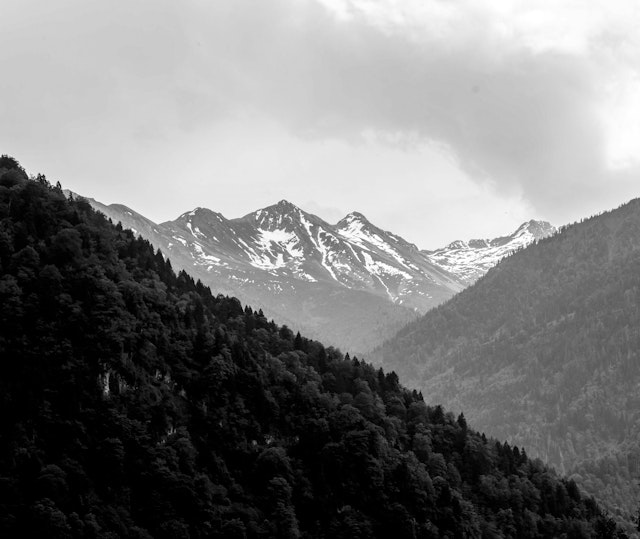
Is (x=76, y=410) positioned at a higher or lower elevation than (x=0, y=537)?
higher

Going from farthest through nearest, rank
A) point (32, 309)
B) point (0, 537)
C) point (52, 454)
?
point (32, 309) < point (52, 454) < point (0, 537)

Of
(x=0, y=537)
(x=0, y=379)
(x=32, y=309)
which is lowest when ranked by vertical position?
(x=0, y=537)

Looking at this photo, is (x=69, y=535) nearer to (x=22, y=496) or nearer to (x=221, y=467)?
(x=22, y=496)

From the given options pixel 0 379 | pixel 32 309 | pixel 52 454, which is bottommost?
pixel 52 454

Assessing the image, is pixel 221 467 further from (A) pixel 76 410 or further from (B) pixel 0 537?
(B) pixel 0 537

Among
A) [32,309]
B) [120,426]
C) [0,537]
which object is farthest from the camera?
[32,309]

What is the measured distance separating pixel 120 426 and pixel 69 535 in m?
31.5

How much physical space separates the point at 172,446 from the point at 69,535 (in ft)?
122

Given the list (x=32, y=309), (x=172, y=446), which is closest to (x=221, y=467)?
(x=172, y=446)

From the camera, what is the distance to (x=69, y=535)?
518ft

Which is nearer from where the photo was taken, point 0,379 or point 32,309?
point 0,379

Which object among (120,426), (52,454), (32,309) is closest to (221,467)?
(120,426)

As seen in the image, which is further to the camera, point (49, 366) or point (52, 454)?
point (49, 366)

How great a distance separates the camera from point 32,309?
19975 cm
